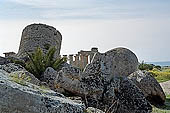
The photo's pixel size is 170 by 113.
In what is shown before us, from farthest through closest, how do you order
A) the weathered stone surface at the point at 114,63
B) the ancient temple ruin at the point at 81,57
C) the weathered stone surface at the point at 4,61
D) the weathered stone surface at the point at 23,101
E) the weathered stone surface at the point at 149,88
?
the ancient temple ruin at the point at 81,57
the weathered stone surface at the point at 4,61
the weathered stone surface at the point at 149,88
the weathered stone surface at the point at 114,63
the weathered stone surface at the point at 23,101

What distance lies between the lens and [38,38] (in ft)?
67.0

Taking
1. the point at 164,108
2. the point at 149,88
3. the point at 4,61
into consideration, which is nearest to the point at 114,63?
the point at 164,108

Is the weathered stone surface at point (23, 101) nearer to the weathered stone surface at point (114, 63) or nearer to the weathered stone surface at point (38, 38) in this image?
the weathered stone surface at point (114, 63)

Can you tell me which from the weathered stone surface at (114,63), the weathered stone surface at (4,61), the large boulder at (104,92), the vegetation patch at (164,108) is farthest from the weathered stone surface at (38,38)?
the large boulder at (104,92)

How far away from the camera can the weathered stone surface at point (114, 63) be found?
9.48 metres

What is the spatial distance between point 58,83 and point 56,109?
519 cm

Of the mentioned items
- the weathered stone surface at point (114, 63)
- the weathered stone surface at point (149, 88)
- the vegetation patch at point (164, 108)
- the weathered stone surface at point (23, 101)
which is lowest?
the vegetation patch at point (164, 108)

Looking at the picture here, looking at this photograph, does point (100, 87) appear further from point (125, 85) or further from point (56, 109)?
point (56, 109)

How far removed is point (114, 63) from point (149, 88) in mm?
2661

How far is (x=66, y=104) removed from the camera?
4141 millimetres

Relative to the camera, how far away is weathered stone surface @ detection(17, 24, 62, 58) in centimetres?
2019

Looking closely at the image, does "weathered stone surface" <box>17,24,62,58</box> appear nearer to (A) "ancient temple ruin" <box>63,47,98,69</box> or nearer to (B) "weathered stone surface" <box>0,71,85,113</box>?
(A) "ancient temple ruin" <box>63,47,98,69</box>

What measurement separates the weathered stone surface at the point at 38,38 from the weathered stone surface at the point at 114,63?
767 cm

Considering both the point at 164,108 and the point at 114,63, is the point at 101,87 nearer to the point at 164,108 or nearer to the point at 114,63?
the point at 114,63
